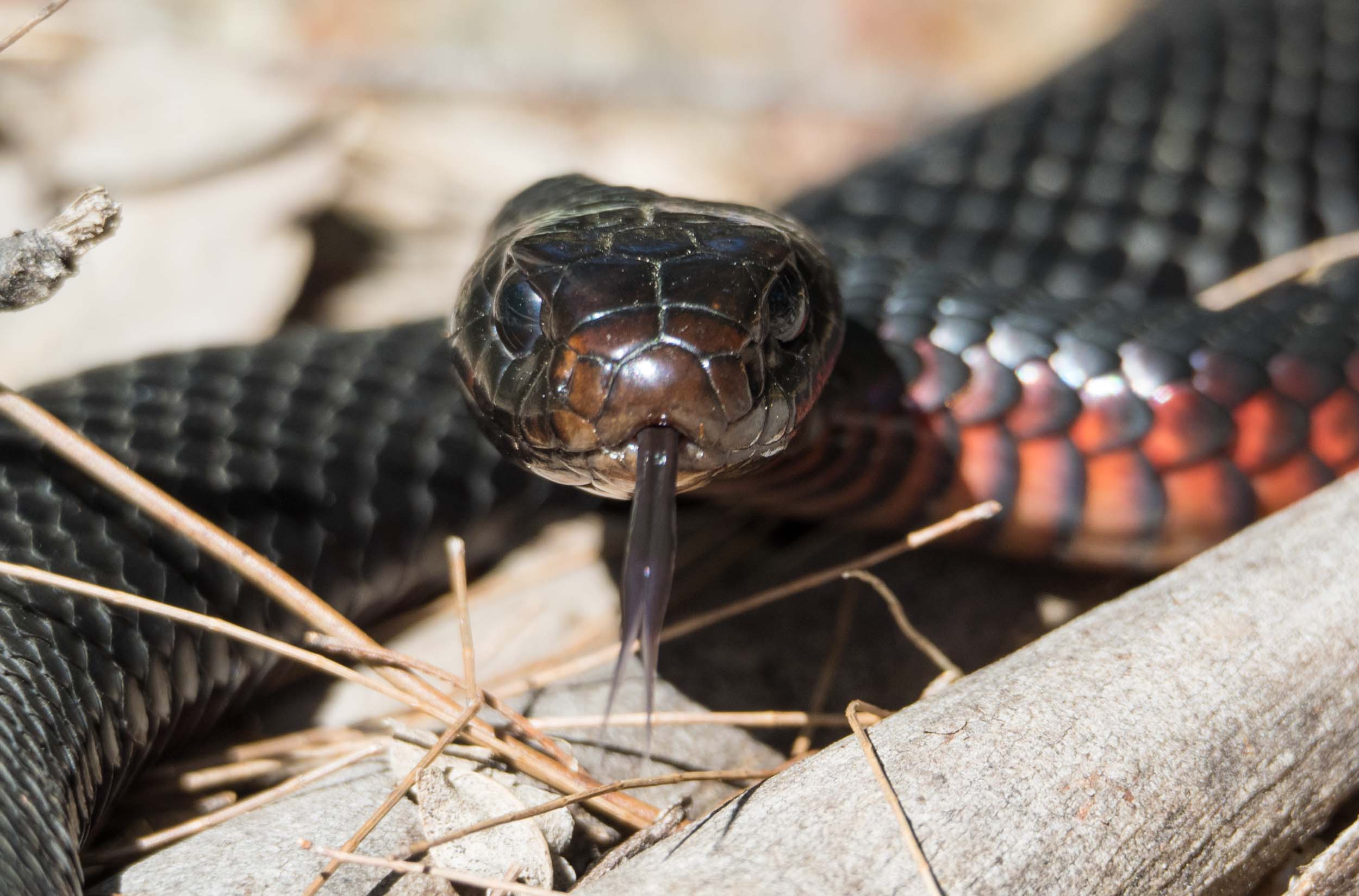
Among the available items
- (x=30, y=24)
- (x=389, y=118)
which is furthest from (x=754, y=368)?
(x=389, y=118)

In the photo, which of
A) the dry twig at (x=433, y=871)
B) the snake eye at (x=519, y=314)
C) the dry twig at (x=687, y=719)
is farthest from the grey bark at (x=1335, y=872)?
the snake eye at (x=519, y=314)

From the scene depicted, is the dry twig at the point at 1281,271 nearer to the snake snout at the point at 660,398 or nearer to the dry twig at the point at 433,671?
the snake snout at the point at 660,398

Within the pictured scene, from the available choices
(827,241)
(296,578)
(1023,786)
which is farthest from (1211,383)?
(296,578)

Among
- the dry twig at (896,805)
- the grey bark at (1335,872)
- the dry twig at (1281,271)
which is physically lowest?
the dry twig at (1281,271)

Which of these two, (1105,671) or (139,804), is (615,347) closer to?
(1105,671)

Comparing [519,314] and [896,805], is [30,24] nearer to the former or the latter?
[519,314]

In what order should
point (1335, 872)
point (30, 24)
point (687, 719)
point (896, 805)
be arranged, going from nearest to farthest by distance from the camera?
point (896, 805) → point (1335, 872) → point (30, 24) → point (687, 719)

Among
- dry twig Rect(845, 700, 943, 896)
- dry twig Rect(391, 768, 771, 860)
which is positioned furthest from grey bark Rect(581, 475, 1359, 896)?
dry twig Rect(391, 768, 771, 860)
